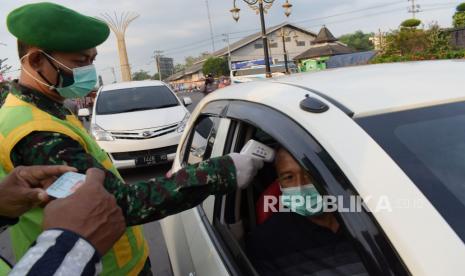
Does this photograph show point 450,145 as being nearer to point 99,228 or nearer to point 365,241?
point 365,241

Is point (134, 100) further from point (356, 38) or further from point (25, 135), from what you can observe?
point (356, 38)

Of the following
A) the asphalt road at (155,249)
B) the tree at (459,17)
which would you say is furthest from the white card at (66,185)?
the tree at (459,17)

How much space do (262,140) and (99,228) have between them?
830mm

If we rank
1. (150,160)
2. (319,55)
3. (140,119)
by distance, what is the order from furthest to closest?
(319,55), (140,119), (150,160)

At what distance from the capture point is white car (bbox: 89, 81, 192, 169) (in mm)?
6066

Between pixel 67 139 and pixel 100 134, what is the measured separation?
5092mm

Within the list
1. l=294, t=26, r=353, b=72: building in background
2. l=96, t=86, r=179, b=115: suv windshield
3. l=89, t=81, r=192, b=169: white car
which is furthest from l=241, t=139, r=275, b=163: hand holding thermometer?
l=294, t=26, r=353, b=72: building in background

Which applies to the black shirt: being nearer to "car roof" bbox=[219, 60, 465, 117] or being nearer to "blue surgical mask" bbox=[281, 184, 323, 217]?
"blue surgical mask" bbox=[281, 184, 323, 217]

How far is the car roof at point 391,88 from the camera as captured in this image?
1210mm

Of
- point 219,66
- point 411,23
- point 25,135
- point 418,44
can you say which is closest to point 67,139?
point 25,135

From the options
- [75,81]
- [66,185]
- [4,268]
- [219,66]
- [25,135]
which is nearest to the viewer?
[66,185]

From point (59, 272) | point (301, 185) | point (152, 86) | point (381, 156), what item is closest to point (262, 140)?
point (301, 185)

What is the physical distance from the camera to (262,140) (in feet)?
5.15

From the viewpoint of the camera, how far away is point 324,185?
104cm
